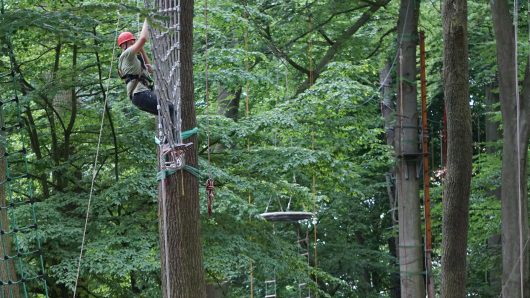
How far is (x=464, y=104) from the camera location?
9570mm

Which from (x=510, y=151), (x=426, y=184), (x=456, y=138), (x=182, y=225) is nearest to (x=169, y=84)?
(x=182, y=225)

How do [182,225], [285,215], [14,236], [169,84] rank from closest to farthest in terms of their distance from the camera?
[169,84]
[182,225]
[14,236]
[285,215]

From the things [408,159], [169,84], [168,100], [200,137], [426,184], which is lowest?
[426,184]

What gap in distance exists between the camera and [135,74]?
666 cm

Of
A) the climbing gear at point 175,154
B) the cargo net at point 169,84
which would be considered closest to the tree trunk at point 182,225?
the cargo net at point 169,84

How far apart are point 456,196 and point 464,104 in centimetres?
110

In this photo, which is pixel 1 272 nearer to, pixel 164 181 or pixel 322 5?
pixel 164 181

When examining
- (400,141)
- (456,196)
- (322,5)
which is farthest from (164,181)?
(322,5)

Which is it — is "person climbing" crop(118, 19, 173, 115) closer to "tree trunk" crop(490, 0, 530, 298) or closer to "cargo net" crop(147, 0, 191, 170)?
"cargo net" crop(147, 0, 191, 170)

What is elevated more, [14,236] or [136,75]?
[136,75]

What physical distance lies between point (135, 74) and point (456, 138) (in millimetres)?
4473

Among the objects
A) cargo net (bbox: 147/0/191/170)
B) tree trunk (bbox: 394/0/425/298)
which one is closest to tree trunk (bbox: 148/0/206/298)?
cargo net (bbox: 147/0/191/170)

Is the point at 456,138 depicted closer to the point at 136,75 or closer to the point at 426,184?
the point at 426,184

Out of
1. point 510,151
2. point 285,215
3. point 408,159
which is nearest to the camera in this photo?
point 285,215
